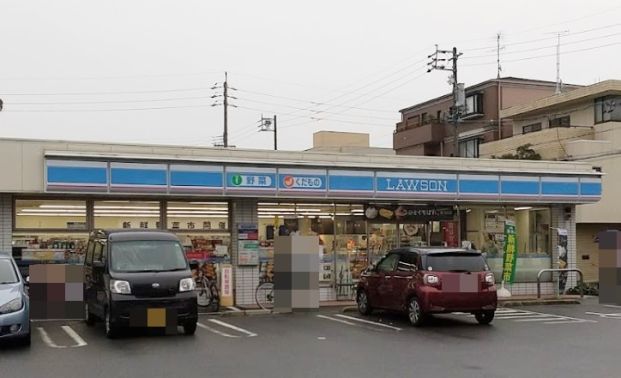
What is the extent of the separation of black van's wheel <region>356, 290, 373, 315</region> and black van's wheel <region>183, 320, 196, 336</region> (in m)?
4.91

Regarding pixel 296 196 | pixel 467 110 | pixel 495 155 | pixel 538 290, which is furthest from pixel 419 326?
pixel 467 110

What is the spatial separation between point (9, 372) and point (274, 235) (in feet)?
32.9

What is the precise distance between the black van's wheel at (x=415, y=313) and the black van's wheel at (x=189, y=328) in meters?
4.47

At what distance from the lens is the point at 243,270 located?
18.4 m

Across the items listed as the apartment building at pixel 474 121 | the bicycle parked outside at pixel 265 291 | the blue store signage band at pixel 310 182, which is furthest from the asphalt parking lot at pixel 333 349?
the apartment building at pixel 474 121

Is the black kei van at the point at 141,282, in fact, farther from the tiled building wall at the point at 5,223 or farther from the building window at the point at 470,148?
the building window at the point at 470,148

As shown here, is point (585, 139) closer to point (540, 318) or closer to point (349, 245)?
point (349, 245)

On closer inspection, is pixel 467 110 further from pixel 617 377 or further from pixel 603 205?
pixel 617 377

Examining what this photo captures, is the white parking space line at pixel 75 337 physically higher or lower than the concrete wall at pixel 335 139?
lower

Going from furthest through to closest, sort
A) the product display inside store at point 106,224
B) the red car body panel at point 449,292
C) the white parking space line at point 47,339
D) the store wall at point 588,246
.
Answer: the store wall at point 588,246 → the product display inside store at point 106,224 → the red car body panel at point 449,292 → the white parking space line at point 47,339

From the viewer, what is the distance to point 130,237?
13312 mm

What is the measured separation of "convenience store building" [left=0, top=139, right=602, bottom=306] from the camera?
16.5m

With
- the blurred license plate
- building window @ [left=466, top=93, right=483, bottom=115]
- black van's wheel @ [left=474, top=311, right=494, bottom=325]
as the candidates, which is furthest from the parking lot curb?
building window @ [left=466, top=93, right=483, bottom=115]

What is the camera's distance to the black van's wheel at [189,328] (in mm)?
12772
